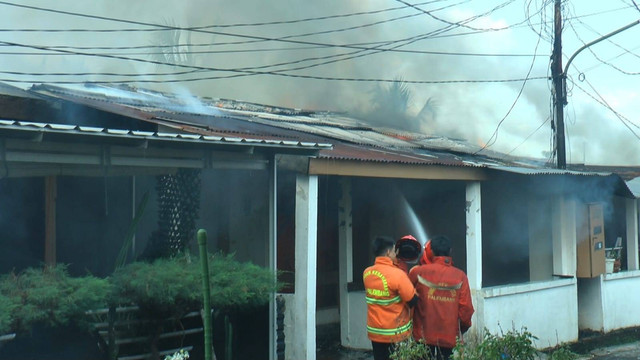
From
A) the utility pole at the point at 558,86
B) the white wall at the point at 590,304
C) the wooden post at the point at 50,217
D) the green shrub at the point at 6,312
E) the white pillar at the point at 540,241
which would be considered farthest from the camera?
the utility pole at the point at 558,86

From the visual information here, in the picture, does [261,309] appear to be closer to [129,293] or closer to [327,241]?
[129,293]

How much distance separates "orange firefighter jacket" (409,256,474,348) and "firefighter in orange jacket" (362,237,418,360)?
18 centimetres

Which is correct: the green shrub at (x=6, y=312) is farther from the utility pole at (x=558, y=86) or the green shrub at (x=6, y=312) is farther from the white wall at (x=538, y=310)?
the utility pole at (x=558, y=86)

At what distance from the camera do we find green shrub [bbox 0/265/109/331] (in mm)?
4777

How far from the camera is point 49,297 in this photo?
488 centimetres

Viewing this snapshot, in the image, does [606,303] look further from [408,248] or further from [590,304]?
[408,248]

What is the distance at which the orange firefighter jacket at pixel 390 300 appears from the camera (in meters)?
5.81

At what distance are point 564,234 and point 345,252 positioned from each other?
328 centimetres

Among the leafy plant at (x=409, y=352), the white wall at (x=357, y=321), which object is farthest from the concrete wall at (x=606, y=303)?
the leafy plant at (x=409, y=352)

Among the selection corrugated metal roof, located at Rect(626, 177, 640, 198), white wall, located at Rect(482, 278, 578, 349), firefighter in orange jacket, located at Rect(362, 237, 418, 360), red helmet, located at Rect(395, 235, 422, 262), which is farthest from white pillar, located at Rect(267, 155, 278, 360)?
corrugated metal roof, located at Rect(626, 177, 640, 198)

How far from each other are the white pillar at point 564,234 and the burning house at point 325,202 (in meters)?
0.02

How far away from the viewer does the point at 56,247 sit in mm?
7590

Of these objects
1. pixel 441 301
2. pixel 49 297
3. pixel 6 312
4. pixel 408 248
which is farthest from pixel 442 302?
pixel 6 312

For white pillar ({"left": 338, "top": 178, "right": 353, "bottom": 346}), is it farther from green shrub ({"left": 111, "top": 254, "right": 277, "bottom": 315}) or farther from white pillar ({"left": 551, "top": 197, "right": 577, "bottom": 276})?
green shrub ({"left": 111, "top": 254, "right": 277, "bottom": 315})
